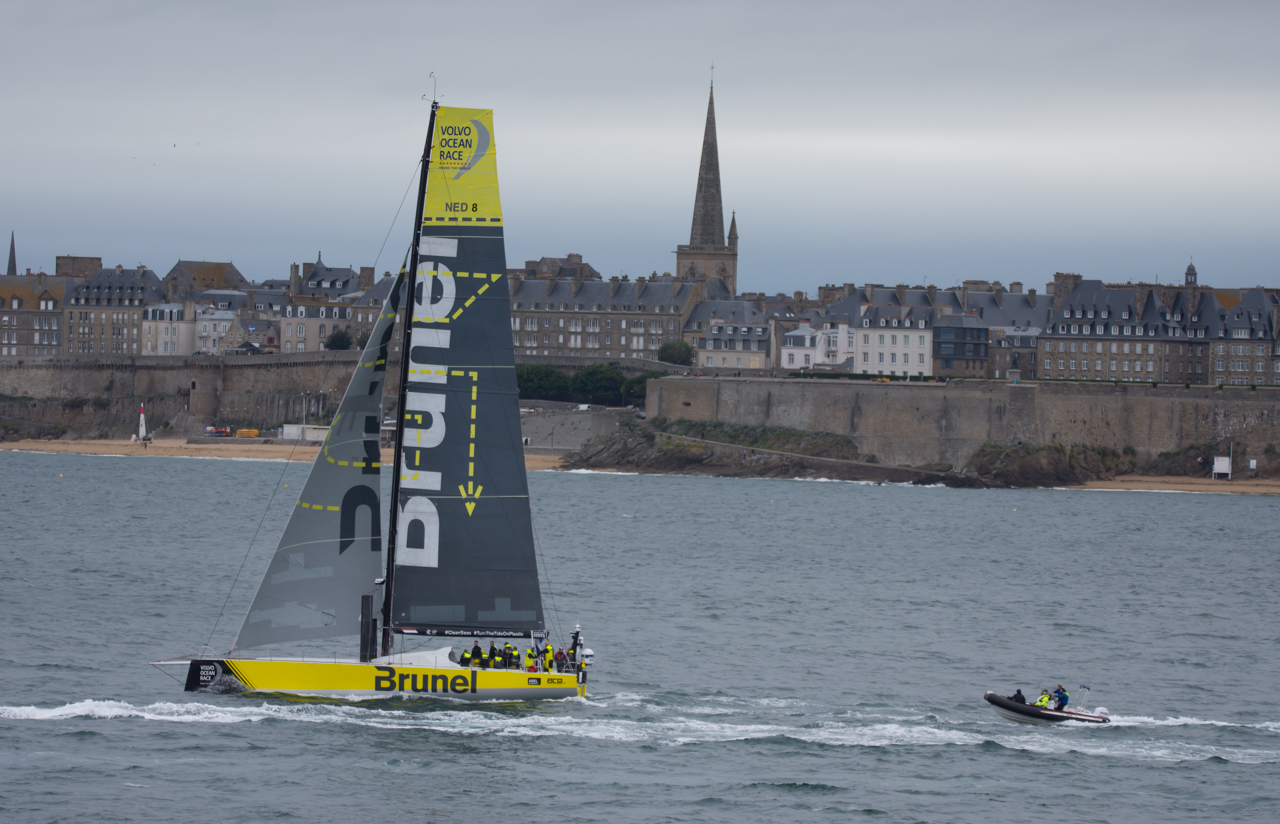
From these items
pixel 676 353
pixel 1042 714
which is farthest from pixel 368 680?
pixel 676 353

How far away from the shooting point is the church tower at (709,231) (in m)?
108

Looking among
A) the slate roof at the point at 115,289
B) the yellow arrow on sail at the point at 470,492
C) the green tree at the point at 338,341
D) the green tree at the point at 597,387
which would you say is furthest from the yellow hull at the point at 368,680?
the slate roof at the point at 115,289

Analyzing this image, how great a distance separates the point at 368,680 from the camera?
64.1 ft

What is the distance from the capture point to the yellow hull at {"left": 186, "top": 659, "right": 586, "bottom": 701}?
765 inches

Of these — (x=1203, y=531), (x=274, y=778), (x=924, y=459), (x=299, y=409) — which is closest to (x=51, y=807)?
(x=274, y=778)

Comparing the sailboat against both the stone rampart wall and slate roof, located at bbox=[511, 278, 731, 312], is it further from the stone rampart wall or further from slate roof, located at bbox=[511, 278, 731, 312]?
slate roof, located at bbox=[511, 278, 731, 312]

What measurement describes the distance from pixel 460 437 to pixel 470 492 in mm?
706

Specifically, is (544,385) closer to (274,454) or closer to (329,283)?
(274,454)

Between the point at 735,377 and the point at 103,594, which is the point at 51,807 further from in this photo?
the point at 735,377

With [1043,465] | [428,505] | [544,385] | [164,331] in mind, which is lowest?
[1043,465]

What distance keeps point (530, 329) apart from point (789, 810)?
79.8 m

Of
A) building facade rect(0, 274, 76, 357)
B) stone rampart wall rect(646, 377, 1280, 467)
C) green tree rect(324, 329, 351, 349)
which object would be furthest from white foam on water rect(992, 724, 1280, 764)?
building facade rect(0, 274, 76, 357)

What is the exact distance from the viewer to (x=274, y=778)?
17656mm

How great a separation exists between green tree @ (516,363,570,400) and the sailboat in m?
60.3
